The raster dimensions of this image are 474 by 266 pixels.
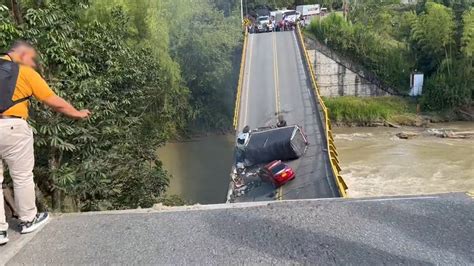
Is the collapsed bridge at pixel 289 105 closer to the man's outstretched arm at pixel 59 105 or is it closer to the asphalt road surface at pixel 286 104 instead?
the asphalt road surface at pixel 286 104

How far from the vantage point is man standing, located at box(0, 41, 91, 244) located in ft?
10.6

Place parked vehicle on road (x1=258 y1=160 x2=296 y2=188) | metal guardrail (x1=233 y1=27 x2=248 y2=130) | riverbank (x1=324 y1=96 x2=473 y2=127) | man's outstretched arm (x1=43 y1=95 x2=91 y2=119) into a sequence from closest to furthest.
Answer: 1. man's outstretched arm (x1=43 y1=95 x2=91 y2=119)
2. parked vehicle on road (x1=258 y1=160 x2=296 y2=188)
3. metal guardrail (x1=233 y1=27 x2=248 y2=130)
4. riverbank (x1=324 y1=96 x2=473 y2=127)

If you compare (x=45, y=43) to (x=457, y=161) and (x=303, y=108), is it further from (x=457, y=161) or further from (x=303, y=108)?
(x=457, y=161)

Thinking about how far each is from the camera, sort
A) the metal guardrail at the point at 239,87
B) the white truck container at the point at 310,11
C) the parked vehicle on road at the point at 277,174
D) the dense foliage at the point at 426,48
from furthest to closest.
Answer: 1. the white truck container at the point at 310,11
2. the dense foliage at the point at 426,48
3. the metal guardrail at the point at 239,87
4. the parked vehicle on road at the point at 277,174

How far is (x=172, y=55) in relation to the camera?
25.5 meters

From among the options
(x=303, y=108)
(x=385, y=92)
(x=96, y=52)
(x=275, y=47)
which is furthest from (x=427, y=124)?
(x=96, y=52)

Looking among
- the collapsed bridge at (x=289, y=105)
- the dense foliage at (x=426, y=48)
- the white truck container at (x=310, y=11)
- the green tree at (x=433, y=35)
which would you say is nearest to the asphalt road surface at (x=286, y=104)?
the collapsed bridge at (x=289, y=105)

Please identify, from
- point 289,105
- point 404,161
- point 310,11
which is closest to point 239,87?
point 289,105

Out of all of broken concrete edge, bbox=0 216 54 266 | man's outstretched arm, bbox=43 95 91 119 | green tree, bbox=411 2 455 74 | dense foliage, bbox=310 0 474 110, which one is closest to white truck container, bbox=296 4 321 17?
dense foliage, bbox=310 0 474 110

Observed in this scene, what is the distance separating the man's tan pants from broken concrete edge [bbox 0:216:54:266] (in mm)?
109

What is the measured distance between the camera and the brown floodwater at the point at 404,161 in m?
18.0

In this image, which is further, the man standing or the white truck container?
the white truck container

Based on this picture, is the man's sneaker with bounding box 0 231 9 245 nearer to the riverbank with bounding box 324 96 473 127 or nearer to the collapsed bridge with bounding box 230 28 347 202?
the collapsed bridge with bounding box 230 28 347 202

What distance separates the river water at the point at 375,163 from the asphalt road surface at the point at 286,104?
3063 mm
